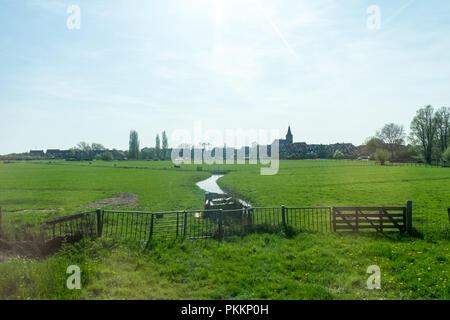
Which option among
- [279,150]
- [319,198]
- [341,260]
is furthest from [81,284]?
[279,150]

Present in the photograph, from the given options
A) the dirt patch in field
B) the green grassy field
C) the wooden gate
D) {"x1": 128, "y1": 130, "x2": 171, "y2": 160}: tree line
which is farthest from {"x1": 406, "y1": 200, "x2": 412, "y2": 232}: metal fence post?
{"x1": 128, "y1": 130, "x2": 171, "y2": 160}: tree line

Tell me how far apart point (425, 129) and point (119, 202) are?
92.1m

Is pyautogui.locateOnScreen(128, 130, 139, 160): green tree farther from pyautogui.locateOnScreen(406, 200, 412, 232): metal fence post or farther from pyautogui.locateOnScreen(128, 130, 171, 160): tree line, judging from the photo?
pyautogui.locateOnScreen(406, 200, 412, 232): metal fence post

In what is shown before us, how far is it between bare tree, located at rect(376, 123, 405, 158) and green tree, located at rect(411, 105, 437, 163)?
18.3 meters

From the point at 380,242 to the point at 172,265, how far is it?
8614 millimetres

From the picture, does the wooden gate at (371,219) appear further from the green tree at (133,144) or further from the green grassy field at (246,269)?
the green tree at (133,144)

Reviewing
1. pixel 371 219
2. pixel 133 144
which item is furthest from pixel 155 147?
pixel 371 219

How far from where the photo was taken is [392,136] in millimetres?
101312

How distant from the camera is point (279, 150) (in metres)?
177

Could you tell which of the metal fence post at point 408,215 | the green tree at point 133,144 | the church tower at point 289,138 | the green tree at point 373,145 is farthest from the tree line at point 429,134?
the green tree at point 133,144

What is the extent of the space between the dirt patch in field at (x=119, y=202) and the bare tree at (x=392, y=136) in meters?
105

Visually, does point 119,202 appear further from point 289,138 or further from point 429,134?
point 289,138
